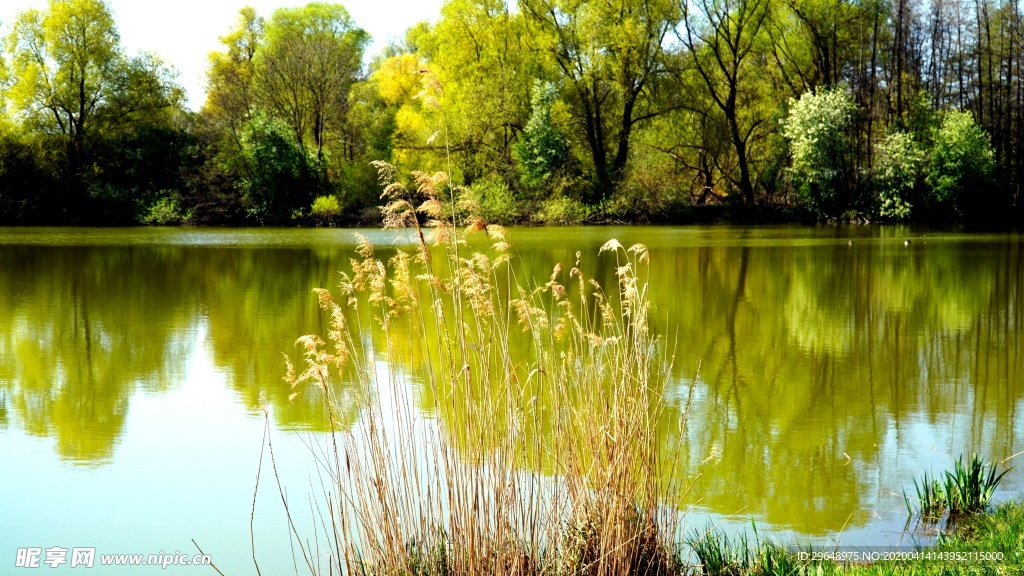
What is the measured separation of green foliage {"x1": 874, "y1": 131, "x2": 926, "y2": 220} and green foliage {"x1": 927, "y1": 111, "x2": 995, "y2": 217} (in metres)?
0.72

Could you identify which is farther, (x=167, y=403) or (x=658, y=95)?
(x=658, y=95)

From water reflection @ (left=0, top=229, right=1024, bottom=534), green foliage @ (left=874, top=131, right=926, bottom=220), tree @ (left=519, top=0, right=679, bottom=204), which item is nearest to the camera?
water reflection @ (left=0, top=229, right=1024, bottom=534)

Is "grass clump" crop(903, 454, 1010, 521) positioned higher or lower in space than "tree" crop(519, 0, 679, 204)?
lower

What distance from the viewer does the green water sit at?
507 cm

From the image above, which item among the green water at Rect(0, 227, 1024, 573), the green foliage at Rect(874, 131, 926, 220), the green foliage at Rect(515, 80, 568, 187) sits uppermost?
the green foliage at Rect(515, 80, 568, 187)

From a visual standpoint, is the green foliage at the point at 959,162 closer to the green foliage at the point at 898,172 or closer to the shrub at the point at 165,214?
the green foliage at the point at 898,172

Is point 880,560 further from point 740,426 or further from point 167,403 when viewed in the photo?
point 167,403

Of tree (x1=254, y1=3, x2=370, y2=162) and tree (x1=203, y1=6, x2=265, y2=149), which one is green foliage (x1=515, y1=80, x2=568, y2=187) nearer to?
tree (x1=254, y1=3, x2=370, y2=162)

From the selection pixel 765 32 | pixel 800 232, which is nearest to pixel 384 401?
pixel 800 232

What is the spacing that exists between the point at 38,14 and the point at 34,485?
4100 centimetres

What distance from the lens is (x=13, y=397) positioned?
25.2 ft

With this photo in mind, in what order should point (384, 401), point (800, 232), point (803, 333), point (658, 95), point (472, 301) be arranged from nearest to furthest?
point (472, 301), point (384, 401), point (803, 333), point (800, 232), point (658, 95)

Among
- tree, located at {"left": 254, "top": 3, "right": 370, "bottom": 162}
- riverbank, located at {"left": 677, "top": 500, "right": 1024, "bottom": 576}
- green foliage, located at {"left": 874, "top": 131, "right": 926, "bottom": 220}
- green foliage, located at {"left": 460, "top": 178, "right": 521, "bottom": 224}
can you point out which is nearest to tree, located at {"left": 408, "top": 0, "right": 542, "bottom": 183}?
green foliage, located at {"left": 460, "top": 178, "right": 521, "bottom": 224}

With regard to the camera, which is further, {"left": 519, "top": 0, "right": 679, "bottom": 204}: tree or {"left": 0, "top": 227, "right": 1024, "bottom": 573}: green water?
{"left": 519, "top": 0, "right": 679, "bottom": 204}: tree
